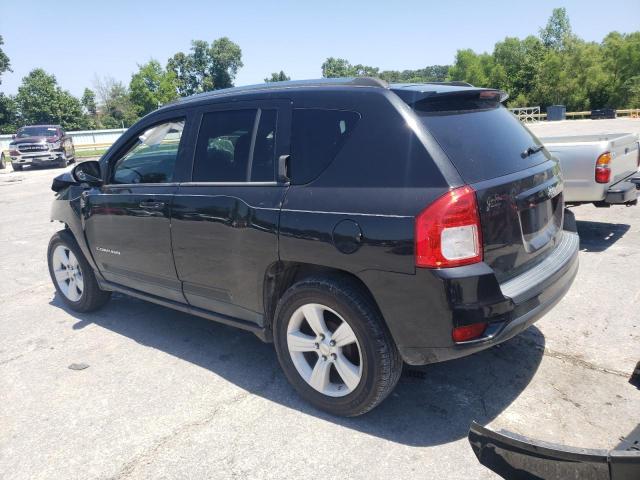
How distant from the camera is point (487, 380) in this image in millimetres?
3230

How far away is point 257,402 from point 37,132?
80.9 ft

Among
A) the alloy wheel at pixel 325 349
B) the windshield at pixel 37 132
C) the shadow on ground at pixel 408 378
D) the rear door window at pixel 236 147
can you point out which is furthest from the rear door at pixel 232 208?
the windshield at pixel 37 132

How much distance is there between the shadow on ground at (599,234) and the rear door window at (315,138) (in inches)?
169

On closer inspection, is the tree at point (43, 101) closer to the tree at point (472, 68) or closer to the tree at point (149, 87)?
the tree at point (149, 87)

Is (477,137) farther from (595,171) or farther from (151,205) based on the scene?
(595,171)

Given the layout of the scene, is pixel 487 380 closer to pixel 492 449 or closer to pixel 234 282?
pixel 492 449

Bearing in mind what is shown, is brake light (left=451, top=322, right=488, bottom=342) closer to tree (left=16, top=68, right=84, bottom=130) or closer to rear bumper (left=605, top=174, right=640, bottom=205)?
rear bumper (left=605, top=174, right=640, bottom=205)

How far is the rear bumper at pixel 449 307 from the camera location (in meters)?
2.42

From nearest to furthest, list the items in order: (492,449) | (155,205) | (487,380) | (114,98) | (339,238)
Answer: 1. (492,449)
2. (339,238)
3. (487,380)
4. (155,205)
5. (114,98)

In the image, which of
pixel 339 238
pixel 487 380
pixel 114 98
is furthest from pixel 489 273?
pixel 114 98

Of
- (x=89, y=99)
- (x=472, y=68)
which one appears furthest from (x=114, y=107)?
(x=472, y=68)

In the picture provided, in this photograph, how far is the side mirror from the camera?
4280mm

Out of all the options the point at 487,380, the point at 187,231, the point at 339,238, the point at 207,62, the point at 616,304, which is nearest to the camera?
the point at 339,238

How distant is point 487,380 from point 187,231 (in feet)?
7.42
